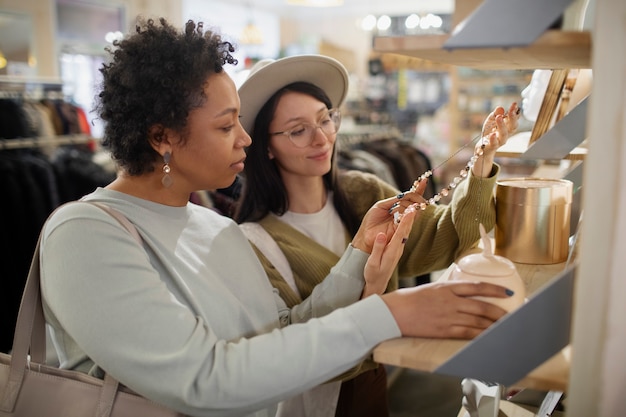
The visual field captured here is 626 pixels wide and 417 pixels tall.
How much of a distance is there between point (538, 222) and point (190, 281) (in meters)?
0.66

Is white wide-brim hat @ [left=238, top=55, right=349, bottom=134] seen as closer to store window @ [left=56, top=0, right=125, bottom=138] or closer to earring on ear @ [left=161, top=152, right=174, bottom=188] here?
earring on ear @ [left=161, top=152, right=174, bottom=188]

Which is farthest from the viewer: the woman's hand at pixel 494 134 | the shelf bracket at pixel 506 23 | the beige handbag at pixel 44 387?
the woman's hand at pixel 494 134

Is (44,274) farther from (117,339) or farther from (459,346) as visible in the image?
(459,346)

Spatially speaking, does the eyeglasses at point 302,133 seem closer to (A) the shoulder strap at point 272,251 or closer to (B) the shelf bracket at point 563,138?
(A) the shoulder strap at point 272,251

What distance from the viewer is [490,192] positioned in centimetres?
125

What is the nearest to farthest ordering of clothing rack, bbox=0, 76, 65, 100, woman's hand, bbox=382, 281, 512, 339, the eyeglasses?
woman's hand, bbox=382, 281, 512, 339
the eyeglasses
clothing rack, bbox=0, 76, 65, 100

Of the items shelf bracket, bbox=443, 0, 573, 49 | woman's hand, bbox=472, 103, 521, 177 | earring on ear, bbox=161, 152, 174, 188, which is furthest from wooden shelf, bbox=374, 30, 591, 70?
earring on ear, bbox=161, 152, 174, 188

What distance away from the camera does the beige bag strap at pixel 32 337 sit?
930 mm

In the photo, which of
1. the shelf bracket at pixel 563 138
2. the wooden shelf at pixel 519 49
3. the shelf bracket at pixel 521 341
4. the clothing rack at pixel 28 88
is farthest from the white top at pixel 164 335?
the clothing rack at pixel 28 88

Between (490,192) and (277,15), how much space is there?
8451 mm

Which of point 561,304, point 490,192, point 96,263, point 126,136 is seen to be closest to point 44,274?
→ point 96,263

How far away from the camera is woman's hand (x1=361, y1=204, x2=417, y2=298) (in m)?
1.05

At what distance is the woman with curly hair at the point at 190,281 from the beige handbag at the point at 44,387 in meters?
0.03

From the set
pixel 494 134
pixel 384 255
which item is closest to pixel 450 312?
pixel 384 255
